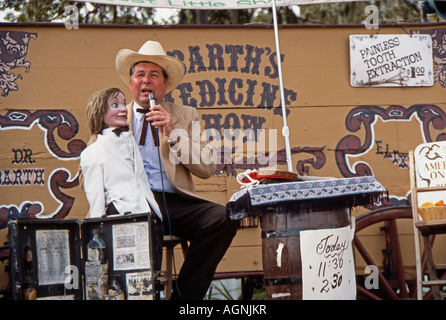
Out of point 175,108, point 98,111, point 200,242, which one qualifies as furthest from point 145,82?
point 200,242

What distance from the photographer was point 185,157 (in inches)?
167

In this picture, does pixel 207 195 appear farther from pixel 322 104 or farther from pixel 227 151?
pixel 322 104

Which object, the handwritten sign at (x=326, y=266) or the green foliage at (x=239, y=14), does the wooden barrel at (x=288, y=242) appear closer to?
the handwritten sign at (x=326, y=266)

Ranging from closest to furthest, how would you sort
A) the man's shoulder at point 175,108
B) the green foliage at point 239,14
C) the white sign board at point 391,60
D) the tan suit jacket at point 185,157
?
1. the tan suit jacket at point 185,157
2. the man's shoulder at point 175,108
3. the white sign board at point 391,60
4. the green foliage at point 239,14

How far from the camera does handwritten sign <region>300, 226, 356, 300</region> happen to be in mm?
3643

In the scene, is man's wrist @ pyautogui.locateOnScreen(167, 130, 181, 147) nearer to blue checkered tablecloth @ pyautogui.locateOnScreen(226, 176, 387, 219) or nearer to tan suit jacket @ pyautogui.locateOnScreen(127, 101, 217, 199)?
tan suit jacket @ pyautogui.locateOnScreen(127, 101, 217, 199)

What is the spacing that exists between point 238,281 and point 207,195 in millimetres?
2777

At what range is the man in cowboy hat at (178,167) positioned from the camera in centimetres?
412

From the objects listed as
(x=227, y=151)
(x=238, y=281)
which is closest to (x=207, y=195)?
(x=227, y=151)

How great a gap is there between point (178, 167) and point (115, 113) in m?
0.57

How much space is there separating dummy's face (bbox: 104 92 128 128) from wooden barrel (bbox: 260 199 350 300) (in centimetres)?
106

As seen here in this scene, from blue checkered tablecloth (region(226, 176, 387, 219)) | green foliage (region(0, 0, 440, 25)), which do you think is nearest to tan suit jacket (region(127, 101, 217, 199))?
blue checkered tablecloth (region(226, 176, 387, 219))

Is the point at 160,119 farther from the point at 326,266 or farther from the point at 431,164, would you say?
the point at 431,164

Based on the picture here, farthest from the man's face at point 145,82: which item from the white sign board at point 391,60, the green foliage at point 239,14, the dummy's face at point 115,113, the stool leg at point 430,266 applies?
the green foliage at point 239,14
